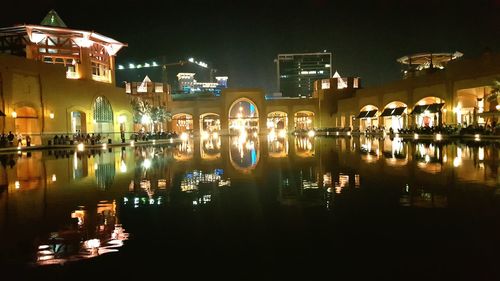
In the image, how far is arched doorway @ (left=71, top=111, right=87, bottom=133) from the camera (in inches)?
1663

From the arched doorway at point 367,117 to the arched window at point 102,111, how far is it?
3365cm

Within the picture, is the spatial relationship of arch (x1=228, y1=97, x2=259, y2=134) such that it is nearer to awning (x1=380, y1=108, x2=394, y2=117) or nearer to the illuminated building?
awning (x1=380, y1=108, x2=394, y2=117)

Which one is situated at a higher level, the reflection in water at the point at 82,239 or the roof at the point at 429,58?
the roof at the point at 429,58

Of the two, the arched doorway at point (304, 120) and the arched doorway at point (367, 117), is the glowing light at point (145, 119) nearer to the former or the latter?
the arched doorway at point (367, 117)

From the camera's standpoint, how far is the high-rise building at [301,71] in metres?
168

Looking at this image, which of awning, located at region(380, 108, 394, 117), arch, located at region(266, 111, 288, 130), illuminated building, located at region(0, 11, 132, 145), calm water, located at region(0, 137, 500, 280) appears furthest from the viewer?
arch, located at region(266, 111, 288, 130)

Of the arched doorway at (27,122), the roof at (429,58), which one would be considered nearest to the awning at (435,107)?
the roof at (429,58)

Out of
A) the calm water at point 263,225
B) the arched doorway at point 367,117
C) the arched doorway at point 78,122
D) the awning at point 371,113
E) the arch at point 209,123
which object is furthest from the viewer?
the arch at point 209,123

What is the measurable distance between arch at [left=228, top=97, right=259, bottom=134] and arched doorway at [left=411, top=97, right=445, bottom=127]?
2996 cm

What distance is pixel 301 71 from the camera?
6777 inches

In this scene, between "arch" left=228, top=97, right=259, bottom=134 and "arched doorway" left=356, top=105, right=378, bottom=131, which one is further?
"arch" left=228, top=97, right=259, bottom=134

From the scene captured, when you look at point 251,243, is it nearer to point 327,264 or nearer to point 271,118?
point 327,264

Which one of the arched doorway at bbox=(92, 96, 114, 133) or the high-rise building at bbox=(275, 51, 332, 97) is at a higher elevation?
the high-rise building at bbox=(275, 51, 332, 97)

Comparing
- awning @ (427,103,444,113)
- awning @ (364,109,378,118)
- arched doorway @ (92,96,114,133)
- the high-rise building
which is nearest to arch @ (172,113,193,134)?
arched doorway @ (92,96,114,133)
